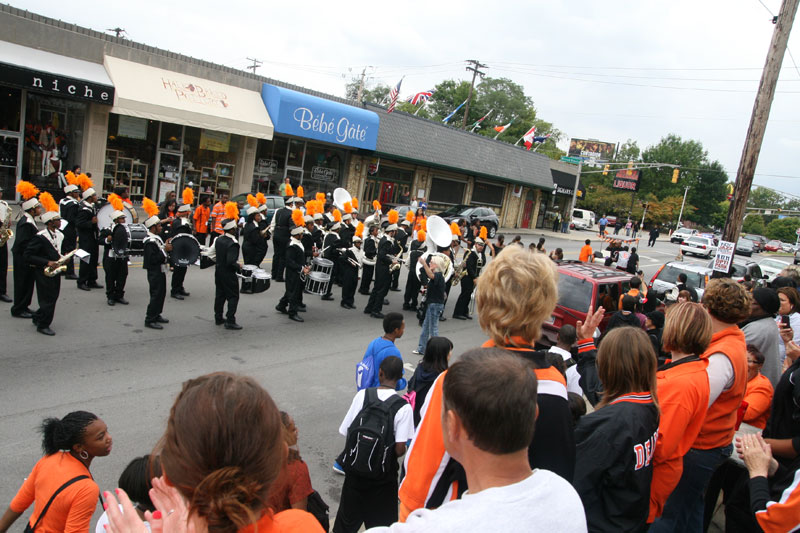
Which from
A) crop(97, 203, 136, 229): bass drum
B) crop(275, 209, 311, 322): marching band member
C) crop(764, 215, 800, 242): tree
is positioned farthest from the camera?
crop(764, 215, 800, 242): tree

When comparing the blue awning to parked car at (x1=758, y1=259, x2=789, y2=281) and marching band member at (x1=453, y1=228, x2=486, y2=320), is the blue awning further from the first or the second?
parked car at (x1=758, y1=259, x2=789, y2=281)

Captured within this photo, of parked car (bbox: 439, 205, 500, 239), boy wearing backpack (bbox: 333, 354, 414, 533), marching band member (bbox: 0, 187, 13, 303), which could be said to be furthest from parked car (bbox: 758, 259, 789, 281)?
marching band member (bbox: 0, 187, 13, 303)

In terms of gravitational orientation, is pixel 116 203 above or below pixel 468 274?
above

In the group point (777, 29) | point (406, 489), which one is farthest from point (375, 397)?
point (777, 29)

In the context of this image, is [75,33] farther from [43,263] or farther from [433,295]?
[433,295]

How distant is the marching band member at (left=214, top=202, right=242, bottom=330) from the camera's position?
9.21 meters

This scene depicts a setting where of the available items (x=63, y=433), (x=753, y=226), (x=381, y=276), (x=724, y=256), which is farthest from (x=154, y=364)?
(x=753, y=226)

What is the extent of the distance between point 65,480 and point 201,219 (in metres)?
11.9

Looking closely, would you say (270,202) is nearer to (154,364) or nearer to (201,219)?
(201,219)

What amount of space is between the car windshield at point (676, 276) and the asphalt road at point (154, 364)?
663cm

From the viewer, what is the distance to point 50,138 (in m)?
17.8

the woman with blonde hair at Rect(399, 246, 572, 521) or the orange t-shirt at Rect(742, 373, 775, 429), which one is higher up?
the woman with blonde hair at Rect(399, 246, 572, 521)

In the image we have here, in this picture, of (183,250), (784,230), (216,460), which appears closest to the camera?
(216,460)

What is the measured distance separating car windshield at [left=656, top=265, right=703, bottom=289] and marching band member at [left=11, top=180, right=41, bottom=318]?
14.2m
